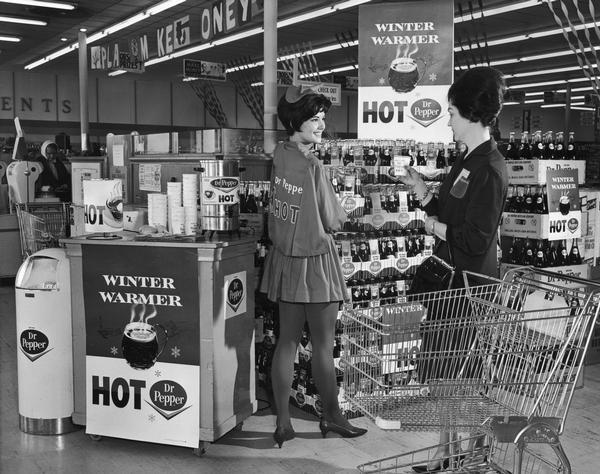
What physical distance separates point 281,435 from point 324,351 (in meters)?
0.51

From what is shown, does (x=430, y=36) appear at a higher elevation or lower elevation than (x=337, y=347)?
higher

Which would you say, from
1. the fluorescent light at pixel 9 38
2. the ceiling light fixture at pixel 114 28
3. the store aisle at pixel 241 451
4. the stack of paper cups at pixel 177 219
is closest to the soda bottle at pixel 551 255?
the store aisle at pixel 241 451

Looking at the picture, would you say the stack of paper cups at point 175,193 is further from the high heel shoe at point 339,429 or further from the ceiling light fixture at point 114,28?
the ceiling light fixture at point 114,28

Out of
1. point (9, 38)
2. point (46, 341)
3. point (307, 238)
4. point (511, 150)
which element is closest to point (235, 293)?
point (307, 238)

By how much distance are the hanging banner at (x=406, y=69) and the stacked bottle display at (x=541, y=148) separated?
2.95 ft

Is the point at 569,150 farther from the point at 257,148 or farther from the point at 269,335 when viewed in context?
the point at 269,335

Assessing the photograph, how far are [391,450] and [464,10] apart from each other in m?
10.4

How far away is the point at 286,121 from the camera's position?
148 inches

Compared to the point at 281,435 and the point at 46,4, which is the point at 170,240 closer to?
the point at 281,435

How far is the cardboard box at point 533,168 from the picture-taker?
17.4ft

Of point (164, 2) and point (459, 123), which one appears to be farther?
point (164, 2)

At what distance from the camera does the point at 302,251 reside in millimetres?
3615

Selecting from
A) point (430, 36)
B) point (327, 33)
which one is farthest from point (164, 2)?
point (430, 36)

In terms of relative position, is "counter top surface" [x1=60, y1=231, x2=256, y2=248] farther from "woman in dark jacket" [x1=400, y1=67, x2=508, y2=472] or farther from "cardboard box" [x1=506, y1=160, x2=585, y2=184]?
"cardboard box" [x1=506, y1=160, x2=585, y2=184]
